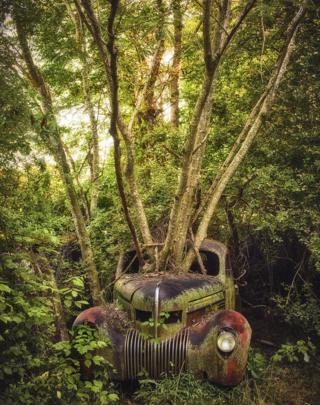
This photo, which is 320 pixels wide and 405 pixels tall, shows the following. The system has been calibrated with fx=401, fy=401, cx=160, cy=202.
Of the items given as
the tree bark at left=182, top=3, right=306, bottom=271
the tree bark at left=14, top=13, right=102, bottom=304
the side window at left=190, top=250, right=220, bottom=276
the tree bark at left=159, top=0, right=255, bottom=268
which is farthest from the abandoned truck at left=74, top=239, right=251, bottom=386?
the tree bark at left=14, top=13, right=102, bottom=304

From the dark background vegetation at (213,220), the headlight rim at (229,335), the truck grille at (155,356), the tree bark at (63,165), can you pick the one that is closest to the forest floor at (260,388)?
the dark background vegetation at (213,220)

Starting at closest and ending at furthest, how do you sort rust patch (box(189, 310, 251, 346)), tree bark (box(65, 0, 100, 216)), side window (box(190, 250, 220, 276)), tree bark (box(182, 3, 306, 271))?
rust patch (box(189, 310, 251, 346))
side window (box(190, 250, 220, 276))
tree bark (box(182, 3, 306, 271))
tree bark (box(65, 0, 100, 216))

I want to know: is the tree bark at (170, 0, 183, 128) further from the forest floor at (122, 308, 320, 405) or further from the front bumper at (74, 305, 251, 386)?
the forest floor at (122, 308, 320, 405)

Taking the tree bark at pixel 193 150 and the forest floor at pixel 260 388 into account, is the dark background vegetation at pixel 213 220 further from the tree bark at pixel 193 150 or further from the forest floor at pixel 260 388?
the tree bark at pixel 193 150

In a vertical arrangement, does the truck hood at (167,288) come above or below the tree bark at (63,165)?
below

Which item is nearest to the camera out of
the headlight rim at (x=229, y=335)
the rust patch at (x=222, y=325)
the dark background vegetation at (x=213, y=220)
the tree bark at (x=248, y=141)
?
the dark background vegetation at (x=213, y=220)

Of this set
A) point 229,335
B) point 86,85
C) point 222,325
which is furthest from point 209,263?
point 86,85

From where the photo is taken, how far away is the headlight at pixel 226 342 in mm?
4168

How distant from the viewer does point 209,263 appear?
612 centimetres

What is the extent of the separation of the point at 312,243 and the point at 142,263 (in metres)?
2.54

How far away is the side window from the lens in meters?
5.91

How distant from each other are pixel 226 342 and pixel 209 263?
201 cm

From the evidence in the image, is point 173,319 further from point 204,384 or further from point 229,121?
point 229,121

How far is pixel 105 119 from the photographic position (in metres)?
10.5
